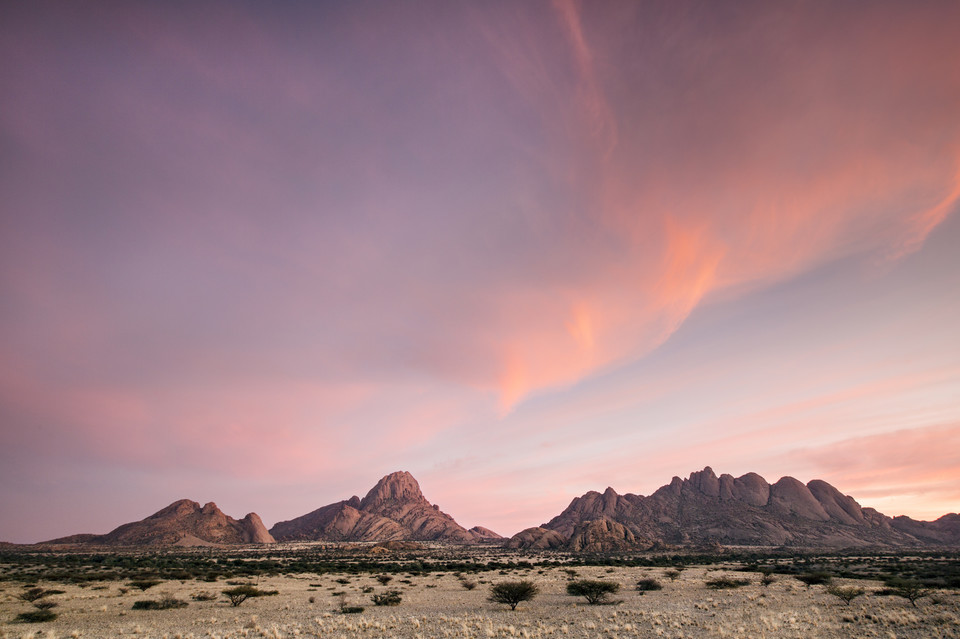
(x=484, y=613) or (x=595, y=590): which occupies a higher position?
(x=595, y=590)

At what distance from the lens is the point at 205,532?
18662 cm

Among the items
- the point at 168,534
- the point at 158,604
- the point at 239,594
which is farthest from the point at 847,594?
the point at 168,534

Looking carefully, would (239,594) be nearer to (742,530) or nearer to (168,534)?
(168,534)

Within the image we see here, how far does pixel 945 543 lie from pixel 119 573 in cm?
26624

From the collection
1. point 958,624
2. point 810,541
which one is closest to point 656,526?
point 810,541

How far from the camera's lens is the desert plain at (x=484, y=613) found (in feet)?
73.0

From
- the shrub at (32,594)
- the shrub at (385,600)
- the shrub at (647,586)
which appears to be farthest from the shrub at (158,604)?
the shrub at (647,586)

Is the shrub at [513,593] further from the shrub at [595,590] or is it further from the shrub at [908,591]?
the shrub at [908,591]

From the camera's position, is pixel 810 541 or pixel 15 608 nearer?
pixel 15 608

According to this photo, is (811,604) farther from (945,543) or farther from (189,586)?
(945,543)

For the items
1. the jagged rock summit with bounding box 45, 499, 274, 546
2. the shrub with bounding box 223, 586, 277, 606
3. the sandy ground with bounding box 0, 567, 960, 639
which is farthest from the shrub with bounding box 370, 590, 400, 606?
the jagged rock summit with bounding box 45, 499, 274, 546

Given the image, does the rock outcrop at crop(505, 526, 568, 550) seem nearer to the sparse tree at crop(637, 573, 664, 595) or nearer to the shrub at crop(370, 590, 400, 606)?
the sparse tree at crop(637, 573, 664, 595)

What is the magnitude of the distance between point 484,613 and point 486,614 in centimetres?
42

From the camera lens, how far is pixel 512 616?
88.2 ft
